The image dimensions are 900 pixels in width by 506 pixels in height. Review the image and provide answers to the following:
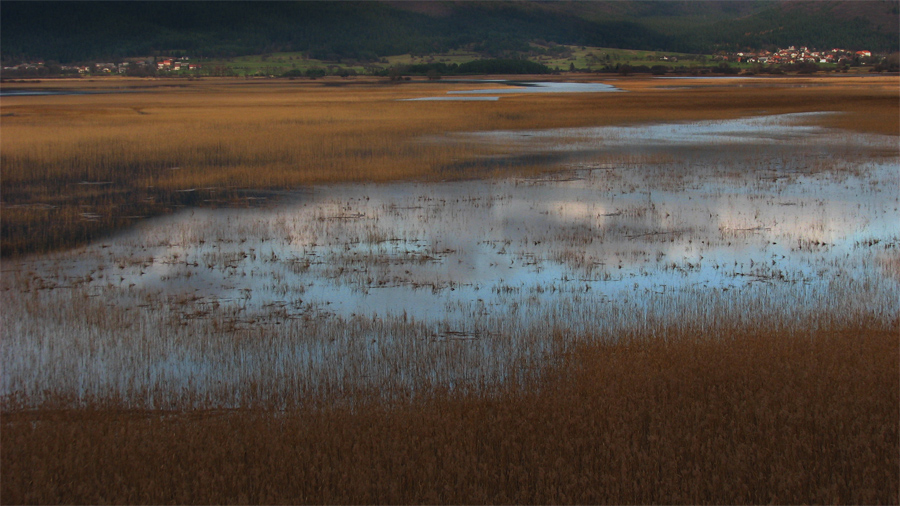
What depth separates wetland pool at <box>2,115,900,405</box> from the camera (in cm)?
905

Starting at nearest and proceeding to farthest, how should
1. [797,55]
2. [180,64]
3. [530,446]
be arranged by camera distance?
[530,446] < [180,64] < [797,55]

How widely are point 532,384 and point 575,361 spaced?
2.81 ft

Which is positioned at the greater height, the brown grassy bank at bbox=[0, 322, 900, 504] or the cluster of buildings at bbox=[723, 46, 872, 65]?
the cluster of buildings at bbox=[723, 46, 872, 65]

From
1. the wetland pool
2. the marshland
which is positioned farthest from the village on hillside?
the wetland pool

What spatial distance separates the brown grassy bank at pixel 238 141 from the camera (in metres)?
19.4

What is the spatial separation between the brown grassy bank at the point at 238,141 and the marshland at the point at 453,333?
0.92ft

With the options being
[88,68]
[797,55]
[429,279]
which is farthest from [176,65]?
[429,279]

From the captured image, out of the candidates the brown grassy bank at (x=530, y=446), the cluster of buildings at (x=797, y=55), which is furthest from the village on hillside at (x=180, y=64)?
the brown grassy bank at (x=530, y=446)

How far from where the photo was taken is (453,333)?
9.92m

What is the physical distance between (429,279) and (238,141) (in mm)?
21729

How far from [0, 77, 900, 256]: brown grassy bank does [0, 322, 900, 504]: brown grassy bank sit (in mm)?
10079

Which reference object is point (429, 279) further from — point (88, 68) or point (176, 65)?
point (176, 65)

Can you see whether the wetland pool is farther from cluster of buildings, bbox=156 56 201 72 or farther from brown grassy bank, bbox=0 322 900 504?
cluster of buildings, bbox=156 56 201 72

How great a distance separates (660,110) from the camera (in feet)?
155
